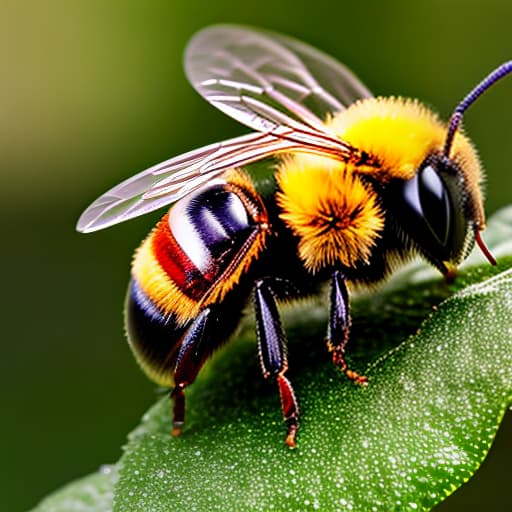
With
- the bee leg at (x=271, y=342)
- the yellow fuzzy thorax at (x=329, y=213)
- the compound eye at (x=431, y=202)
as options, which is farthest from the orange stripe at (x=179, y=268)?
the compound eye at (x=431, y=202)

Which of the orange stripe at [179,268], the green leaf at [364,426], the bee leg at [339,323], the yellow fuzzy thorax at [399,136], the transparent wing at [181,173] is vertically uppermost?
the transparent wing at [181,173]

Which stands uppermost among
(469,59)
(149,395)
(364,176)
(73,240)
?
(364,176)

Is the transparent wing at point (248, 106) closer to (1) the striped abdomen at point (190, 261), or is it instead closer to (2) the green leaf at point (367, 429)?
(1) the striped abdomen at point (190, 261)

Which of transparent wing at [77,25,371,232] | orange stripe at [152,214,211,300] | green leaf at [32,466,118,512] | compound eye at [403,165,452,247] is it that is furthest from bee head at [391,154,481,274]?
green leaf at [32,466,118,512]

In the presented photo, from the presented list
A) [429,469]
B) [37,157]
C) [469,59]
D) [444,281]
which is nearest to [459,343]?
[429,469]

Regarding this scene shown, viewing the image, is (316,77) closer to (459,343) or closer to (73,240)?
(459,343)

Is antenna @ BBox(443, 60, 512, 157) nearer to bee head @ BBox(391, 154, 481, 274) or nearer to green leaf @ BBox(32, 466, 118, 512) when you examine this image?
bee head @ BBox(391, 154, 481, 274)
